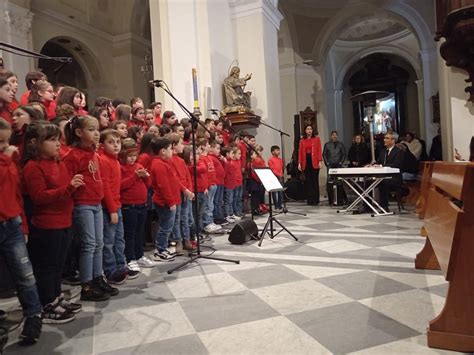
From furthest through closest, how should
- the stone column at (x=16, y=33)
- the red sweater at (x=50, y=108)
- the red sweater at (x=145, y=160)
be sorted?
1. the stone column at (x=16, y=33)
2. the red sweater at (x=145, y=160)
3. the red sweater at (x=50, y=108)

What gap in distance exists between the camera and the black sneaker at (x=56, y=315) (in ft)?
8.52

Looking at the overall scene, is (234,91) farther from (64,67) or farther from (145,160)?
(64,67)

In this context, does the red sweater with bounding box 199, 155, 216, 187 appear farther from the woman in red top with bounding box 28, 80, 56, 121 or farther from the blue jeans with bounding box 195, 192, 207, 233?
the woman in red top with bounding box 28, 80, 56, 121

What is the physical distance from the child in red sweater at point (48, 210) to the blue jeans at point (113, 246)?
1.90 feet

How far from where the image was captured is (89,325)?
2520mm

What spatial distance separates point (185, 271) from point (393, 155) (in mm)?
5060

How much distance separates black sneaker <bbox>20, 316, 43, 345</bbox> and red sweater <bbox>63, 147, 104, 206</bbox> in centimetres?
89

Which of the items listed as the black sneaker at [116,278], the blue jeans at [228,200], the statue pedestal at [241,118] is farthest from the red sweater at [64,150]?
the statue pedestal at [241,118]

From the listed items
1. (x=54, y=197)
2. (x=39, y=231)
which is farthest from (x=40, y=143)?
(x=39, y=231)

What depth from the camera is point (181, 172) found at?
4.52 m

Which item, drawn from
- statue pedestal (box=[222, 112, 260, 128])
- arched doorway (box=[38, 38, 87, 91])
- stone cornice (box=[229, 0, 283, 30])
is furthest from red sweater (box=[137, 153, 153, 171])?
arched doorway (box=[38, 38, 87, 91])

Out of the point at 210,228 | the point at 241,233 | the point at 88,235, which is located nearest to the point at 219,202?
the point at 210,228

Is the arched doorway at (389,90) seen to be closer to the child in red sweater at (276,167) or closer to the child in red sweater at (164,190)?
the child in red sweater at (276,167)

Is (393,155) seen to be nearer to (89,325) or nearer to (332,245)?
(332,245)
